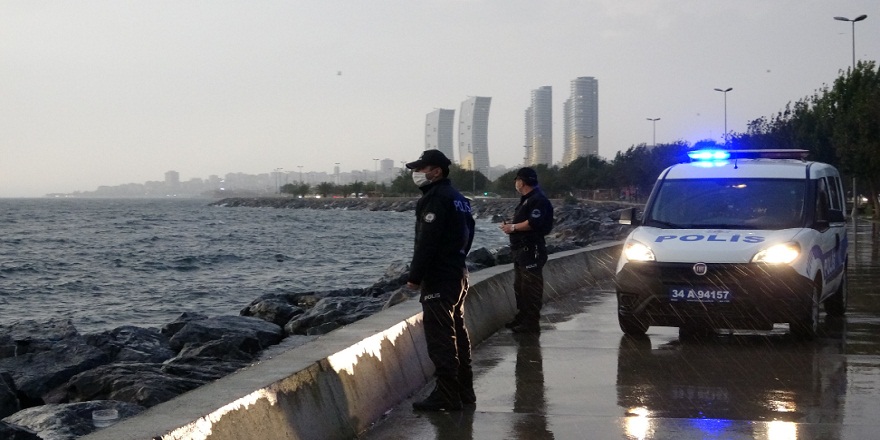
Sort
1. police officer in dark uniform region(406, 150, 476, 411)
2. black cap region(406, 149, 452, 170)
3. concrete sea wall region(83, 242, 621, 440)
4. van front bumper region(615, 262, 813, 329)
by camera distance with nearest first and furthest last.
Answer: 1. concrete sea wall region(83, 242, 621, 440)
2. police officer in dark uniform region(406, 150, 476, 411)
3. black cap region(406, 149, 452, 170)
4. van front bumper region(615, 262, 813, 329)

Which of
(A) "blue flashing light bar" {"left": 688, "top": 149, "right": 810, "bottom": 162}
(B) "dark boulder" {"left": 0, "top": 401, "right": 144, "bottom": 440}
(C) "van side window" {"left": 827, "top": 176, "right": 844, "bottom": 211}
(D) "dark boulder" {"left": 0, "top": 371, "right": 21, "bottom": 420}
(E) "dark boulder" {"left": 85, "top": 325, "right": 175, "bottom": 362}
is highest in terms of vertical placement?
(A) "blue flashing light bar" {"left": 688, "top": 149, "right": 810, "bottom": 162}

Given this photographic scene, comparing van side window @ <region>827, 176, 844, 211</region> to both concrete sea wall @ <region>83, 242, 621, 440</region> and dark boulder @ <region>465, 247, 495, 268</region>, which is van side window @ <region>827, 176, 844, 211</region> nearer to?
concrete sea wall @ <region>83, 242, 621, 440</region>

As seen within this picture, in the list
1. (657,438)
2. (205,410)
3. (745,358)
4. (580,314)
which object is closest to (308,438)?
(205,410)

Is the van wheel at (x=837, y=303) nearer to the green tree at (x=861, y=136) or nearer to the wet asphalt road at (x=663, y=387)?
the wet asphalt road at (x=663, y=387)

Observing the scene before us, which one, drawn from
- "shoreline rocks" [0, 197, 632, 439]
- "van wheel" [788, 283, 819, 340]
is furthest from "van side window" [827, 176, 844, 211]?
"shoreline rocks" [0, 197, 632, 439]

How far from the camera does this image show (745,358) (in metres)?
9.80

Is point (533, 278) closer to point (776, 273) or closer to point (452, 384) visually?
point (776, 273)

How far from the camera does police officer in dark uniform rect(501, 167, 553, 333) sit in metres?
11.0

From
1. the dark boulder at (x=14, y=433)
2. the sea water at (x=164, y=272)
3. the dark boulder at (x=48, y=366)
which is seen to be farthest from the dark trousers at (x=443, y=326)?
the sea water at (x=164, y=272)

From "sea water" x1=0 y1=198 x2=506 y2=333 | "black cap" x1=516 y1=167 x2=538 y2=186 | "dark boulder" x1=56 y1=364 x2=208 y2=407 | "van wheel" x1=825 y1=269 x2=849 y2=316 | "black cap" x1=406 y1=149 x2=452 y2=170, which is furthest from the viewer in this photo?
"sea water" x1=0 y1=198 x2=506 y2=333

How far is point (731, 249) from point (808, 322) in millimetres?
1058

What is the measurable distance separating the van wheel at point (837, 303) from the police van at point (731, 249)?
574mm

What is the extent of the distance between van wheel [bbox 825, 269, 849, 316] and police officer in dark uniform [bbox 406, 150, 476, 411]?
7002 millimetres

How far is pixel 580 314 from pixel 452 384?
610 cm
